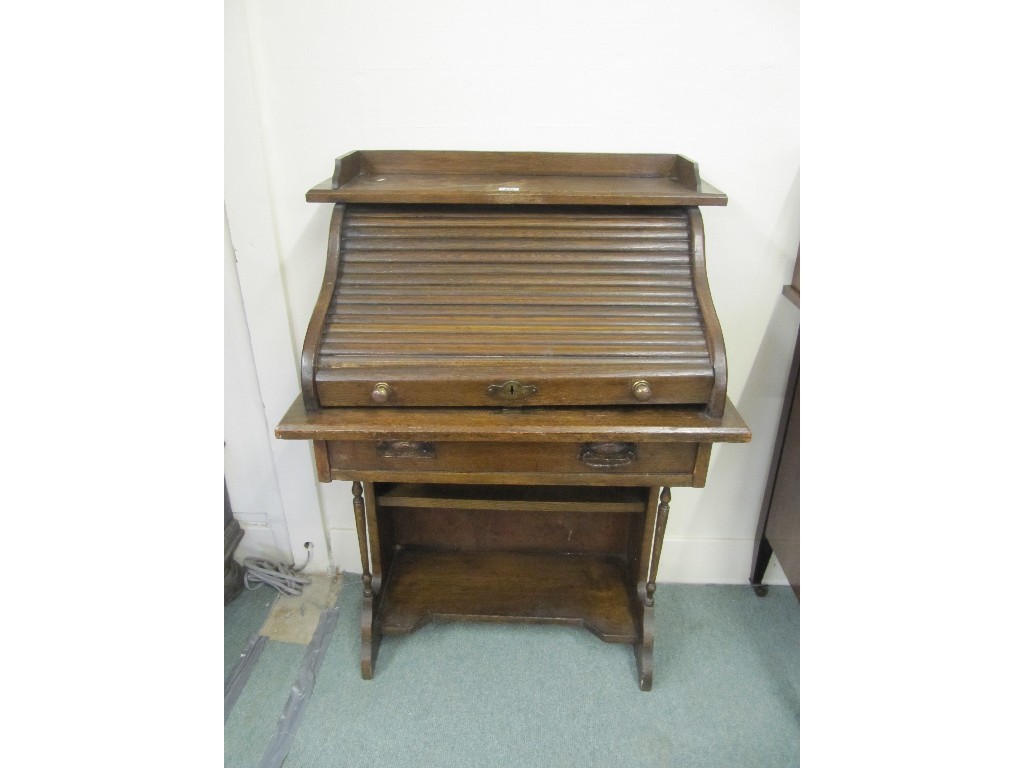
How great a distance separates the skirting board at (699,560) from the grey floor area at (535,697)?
12 centimetres

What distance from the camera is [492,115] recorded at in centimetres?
156

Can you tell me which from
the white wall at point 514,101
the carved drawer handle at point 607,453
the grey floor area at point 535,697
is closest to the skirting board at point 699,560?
the grey floor area at point 535,697

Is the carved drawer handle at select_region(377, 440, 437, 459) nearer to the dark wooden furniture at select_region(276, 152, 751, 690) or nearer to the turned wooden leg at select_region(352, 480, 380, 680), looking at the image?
the dark wooden furniture at select_region(276, 152, 751, 690)

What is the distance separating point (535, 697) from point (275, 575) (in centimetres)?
101

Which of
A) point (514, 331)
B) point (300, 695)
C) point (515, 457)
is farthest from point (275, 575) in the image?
point (514, 331)

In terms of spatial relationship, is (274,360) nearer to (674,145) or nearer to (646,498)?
(646,498)

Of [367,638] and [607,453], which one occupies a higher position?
[607,453]

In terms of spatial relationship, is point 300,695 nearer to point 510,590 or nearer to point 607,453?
point 510,590

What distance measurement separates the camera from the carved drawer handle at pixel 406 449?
133 centimetres

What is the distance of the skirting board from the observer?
6.89 ft

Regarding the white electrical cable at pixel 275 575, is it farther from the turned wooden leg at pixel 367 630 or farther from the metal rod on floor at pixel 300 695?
the turned wooden leg at pixel 367 630

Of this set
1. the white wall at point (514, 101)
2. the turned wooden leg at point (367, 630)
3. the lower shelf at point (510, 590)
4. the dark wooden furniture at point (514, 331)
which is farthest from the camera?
the lower shelf at point (510, 590)

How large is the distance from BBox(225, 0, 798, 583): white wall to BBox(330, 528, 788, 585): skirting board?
0.80 meters

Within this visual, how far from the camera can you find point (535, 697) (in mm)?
1725
